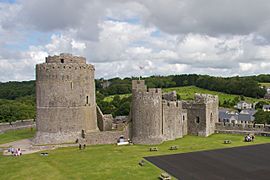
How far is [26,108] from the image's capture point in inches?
2356

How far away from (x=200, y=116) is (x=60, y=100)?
639 inches

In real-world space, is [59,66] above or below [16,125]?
Result: above

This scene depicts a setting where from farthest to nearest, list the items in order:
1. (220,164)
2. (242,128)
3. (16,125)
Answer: (16,125)
(242,128)
(220,164)

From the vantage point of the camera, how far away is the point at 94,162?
23.4m

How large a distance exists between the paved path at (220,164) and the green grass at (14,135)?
756 inches

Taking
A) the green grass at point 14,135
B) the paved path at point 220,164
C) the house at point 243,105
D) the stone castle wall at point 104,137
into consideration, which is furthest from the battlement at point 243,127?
the house at point 243,105

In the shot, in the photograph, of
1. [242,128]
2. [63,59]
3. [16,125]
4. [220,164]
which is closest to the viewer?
[220,164]

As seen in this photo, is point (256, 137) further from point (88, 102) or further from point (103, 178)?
point (103, 178)

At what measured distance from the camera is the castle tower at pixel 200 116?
35562mm

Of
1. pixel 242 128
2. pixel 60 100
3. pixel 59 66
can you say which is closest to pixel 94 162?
pixel 60 100

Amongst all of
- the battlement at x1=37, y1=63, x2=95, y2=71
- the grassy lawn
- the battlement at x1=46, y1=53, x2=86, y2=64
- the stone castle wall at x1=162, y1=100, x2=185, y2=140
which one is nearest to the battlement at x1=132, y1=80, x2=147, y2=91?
the stone castle wall at x1=162, y1=100, x2=185, y2=140

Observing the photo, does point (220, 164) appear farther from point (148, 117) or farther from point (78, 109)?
point (78, 109)

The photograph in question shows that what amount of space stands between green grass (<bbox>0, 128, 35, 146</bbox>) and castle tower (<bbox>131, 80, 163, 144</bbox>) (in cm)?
1464

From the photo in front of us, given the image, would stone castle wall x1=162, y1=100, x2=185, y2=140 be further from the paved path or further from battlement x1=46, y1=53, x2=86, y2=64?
battlement x1=46, y1=53, x2=86, y2=64
